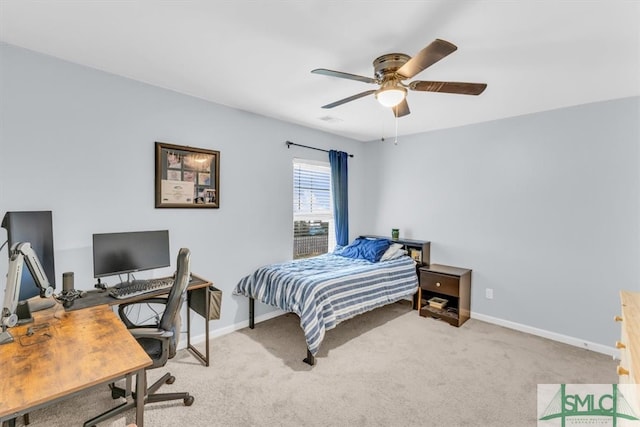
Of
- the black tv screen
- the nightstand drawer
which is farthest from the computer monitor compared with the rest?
the nightstand drawer

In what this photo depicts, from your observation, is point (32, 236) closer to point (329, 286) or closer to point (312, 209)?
point (329, 286)

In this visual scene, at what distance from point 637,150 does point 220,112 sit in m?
4.04

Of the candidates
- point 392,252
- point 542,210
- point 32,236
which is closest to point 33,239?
point 32,236

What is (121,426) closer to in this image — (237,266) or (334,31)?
(237,266)

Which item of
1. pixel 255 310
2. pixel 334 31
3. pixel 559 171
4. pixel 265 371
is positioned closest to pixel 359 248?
pixel 255 310

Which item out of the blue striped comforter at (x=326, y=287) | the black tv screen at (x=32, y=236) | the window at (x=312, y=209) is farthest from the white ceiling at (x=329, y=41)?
the blue striped comforter at (x=326, y=287)

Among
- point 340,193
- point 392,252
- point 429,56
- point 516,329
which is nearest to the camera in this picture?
point 429,56

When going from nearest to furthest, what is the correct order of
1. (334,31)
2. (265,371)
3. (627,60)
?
(334,31) → (627,60) → (265,371)

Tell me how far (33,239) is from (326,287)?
2.21 meters

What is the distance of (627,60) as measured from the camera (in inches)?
85.0

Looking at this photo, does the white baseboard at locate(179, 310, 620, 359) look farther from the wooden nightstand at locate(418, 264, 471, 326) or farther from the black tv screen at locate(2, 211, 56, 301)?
the black tv screen at locate(2, 211, 56, 301)

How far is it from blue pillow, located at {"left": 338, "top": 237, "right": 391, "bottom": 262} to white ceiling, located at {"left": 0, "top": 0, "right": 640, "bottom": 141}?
1926mm

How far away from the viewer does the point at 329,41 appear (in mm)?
1959

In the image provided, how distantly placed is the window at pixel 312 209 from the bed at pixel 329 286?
43 centimetres
